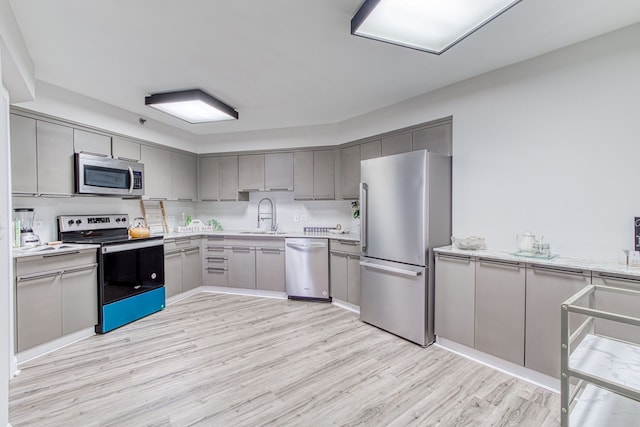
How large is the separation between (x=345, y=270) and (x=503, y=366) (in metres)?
1.95

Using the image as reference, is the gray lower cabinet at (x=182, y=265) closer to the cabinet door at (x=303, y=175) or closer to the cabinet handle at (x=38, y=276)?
the cabinet handle at (x=38, y=276)

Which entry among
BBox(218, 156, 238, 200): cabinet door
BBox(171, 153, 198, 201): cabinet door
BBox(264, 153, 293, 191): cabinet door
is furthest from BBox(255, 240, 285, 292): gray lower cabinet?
BBox(171, 153, 198, 201): cabinet door

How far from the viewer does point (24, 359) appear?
246cm

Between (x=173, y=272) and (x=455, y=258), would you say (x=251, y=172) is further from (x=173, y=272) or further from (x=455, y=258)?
(x=455, y=258)

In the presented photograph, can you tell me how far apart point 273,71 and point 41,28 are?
169cm

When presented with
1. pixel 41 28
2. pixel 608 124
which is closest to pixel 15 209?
pixel 41 28

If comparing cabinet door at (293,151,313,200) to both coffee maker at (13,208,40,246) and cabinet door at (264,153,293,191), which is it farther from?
coffee maker at (13,208,40,246)

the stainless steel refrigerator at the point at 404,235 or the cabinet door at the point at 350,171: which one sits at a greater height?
the cabinet door at the point at 350,171

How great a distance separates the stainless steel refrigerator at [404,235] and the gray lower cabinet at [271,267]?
4.73 feet

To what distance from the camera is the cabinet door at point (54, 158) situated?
111 inches

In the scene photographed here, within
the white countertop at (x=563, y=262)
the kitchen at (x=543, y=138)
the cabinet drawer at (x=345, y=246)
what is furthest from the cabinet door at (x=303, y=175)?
the white countertop at (x=563, y=262)

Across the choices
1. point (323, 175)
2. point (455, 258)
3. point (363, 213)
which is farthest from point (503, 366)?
point (323, 175)

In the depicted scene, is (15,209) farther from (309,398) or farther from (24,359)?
(309,398)

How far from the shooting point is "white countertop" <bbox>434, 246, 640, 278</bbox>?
182 centimetres
